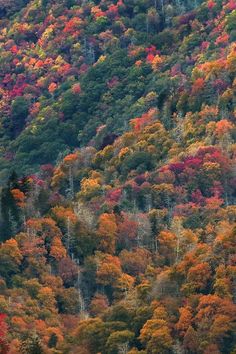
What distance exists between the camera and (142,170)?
146 meters

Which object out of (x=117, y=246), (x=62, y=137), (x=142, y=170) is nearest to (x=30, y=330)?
(x=117, y=246)

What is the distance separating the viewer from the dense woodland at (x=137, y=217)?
10656 centimetres

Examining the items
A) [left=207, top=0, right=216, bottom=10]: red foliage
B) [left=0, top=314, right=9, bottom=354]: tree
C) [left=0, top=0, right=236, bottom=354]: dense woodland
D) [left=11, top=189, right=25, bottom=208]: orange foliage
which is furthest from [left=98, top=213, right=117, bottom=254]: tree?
[left=207, top=0, right=216, bottom=10]: red foliage

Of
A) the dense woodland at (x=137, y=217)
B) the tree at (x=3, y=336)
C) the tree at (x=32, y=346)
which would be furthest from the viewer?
the dense woodland at (x=137, y=217)

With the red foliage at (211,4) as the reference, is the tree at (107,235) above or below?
below

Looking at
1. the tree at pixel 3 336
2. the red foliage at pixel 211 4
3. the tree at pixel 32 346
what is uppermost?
the red foliage at pixel 211 4

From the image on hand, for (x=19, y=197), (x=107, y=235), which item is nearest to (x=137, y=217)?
(x=107, y=235)

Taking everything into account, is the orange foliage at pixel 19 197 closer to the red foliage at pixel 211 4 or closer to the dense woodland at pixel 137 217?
the dense woodland at pixel 137 217

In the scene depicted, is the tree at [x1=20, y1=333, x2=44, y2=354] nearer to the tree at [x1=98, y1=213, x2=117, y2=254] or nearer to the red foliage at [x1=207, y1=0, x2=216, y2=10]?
the tree at [x1=98, y1=213, x2=117, y2=254]

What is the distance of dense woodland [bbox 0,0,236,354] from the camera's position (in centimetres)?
10656

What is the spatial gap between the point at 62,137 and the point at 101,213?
57.7 meters

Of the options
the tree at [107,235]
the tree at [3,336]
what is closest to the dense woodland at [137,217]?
the tree at [107,235]

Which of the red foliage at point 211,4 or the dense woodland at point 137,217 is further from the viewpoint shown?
the red foliage at point 211,4

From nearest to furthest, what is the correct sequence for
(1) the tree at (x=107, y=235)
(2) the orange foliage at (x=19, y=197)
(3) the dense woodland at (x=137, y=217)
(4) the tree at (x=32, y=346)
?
1. (4) the tree at (x=32, y=346)
2. (3) the dense woodland at (x=137, y=217)
3. (1) the tree at (x=107, y=235)
4. (2) the orange foliage at (x=19, y=197)
